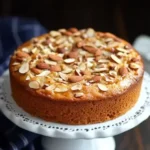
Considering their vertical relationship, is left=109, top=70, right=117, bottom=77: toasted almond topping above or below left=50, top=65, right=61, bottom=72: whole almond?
above

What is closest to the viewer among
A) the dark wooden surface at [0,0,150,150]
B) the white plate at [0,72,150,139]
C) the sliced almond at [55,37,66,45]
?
the white plate at [0,72,150,139]

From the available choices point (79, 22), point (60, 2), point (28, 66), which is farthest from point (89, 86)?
point (60, 2)

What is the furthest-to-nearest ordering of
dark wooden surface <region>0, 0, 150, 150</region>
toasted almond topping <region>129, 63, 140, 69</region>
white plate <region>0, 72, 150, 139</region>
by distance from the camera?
dark wooden surface <region>0, 0, 150, 150</region>
toasted almond topping <region>129, 63, 140, 69</region>
white plate <region>0, 72, 150, 139</region>

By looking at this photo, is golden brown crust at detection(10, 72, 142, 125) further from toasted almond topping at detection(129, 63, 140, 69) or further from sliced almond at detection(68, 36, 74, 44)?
sliced almond at detection(68, 36, 74, 44)

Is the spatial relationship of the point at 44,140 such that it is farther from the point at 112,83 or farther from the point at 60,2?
the point at 60,2

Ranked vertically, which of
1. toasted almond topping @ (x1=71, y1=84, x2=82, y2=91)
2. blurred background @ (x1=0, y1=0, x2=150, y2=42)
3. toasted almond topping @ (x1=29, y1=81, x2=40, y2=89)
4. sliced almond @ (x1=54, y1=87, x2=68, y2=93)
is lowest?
blurred background @ (x1=0, y1=0, x2=150, y2=42)

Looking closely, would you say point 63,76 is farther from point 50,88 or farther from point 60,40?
point 60,40

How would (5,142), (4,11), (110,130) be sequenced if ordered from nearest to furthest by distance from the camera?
(110,130) → (5,142) → (4,11)

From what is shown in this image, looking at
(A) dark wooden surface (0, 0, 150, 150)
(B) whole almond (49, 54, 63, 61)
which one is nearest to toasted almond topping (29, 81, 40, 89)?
(B) whole almond (49, 54, 63, 61)
